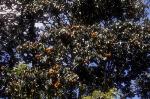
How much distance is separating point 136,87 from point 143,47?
9.38 feet

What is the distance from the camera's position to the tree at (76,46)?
1939cm

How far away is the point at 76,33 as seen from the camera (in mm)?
21422

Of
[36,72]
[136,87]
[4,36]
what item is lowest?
[36,72]

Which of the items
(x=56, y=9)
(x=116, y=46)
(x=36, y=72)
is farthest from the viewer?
(x=56, y=9)

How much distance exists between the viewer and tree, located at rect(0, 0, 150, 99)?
19391 millimetres

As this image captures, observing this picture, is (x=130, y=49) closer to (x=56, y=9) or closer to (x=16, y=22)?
(x=56, y=9)

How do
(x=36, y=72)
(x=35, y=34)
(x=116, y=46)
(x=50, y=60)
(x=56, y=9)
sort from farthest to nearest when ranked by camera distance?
(x=35, y=34), (x=56, y=9), (x=116, y=46), (x=50, y=60), (x=36, y=72)

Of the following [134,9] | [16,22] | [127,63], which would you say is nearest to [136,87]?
[127,63]

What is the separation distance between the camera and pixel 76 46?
69.5 ft

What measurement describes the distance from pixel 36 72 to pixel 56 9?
6011mm

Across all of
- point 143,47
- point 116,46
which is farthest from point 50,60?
point 143,47

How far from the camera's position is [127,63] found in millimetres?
22828

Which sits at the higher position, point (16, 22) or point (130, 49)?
point (16, 22)

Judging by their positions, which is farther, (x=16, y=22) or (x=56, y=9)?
(x=16, y=22)
